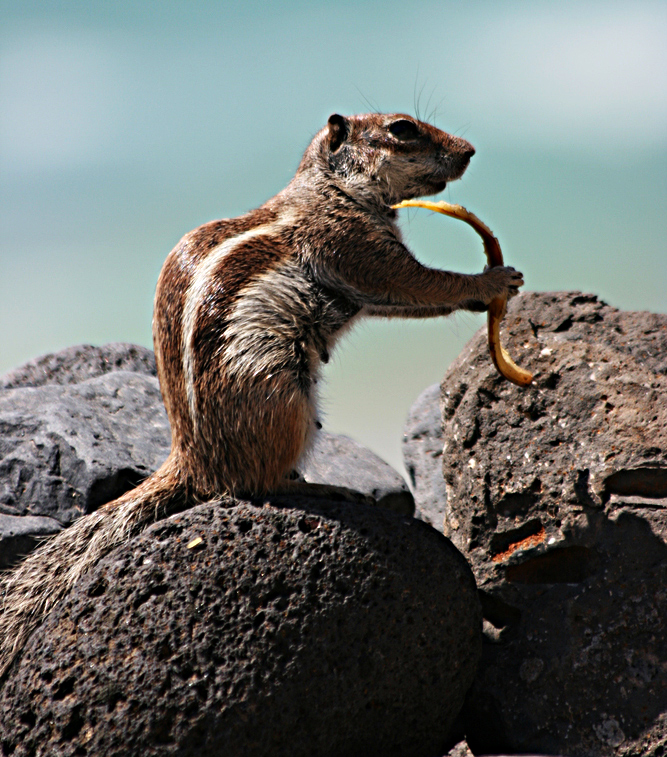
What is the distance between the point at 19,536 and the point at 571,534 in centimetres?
466

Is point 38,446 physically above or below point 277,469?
below

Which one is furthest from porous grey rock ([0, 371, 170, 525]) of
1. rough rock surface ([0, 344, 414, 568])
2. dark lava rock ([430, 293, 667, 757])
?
dark lava rock ([430, 293, 667, 757])

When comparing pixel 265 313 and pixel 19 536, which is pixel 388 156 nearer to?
pixel 265 313

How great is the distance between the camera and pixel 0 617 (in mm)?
5168

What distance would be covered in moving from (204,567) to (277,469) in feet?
2.70

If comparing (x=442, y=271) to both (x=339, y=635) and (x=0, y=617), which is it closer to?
(x=339, y=635)

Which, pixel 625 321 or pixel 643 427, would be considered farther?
pixel 625 321

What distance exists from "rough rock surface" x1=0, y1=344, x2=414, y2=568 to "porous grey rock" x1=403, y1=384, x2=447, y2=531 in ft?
2.44

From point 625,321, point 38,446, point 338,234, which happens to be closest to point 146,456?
point 38,446

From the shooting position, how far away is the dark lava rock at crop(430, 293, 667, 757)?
5195 mm

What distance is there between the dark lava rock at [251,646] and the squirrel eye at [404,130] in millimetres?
2956

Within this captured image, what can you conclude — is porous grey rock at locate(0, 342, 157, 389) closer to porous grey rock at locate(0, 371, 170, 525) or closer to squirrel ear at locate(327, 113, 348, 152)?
porous grey rock at locate(0, 371, 170, 525)

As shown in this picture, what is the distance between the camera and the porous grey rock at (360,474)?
8.59 meters

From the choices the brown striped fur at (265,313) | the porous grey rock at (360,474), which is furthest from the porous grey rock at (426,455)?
the brown striped fur at (265,313)
